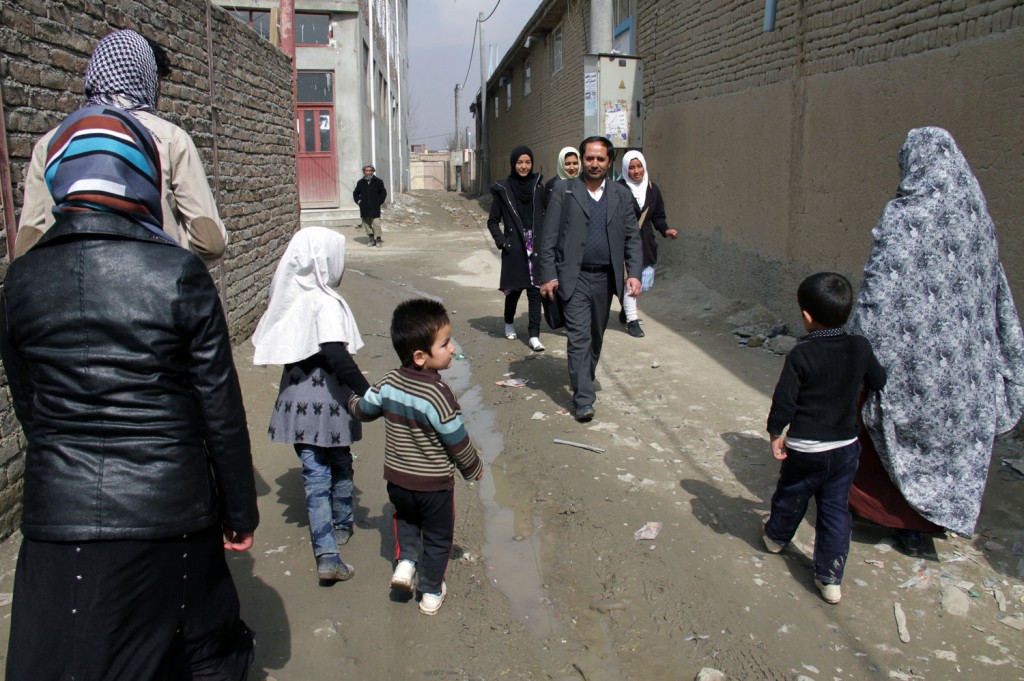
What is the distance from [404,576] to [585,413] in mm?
2450

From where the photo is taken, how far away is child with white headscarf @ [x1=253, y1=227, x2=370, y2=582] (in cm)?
327

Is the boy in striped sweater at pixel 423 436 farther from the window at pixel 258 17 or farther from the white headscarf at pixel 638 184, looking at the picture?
the window at pixel 258 17

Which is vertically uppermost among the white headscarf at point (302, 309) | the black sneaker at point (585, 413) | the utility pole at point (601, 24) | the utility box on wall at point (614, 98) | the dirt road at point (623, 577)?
the utility pole at point (601, 24)

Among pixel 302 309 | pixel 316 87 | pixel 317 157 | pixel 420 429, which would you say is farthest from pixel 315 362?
pixel 316 87

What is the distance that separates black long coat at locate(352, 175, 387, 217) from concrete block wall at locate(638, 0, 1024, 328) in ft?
23.4

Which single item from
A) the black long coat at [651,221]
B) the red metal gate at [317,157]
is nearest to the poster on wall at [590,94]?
the black long coat at [651,221]

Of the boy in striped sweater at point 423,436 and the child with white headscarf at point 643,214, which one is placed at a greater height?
the child with white headscarf at point 643,214

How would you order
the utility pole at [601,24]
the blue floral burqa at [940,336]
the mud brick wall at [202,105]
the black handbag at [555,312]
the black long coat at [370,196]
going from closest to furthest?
the blue floral burqa at [940,336] < the mud brick wall at [202,105] < the black handbag at [555,312] < the utility pole at [601,24] < the black long coat at [370,196]

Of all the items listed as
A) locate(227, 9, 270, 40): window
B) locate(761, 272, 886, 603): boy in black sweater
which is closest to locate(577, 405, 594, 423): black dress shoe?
locate(761, 272, 886, 603): boy in black sweater

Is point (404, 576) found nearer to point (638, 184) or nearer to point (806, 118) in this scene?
point (638, 184)

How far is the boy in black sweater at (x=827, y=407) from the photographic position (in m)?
3.21

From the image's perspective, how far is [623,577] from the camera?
3.48 metres

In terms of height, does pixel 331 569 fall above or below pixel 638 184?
below

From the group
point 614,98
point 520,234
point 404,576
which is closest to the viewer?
point 404,576
